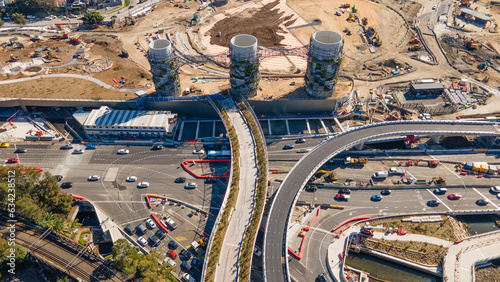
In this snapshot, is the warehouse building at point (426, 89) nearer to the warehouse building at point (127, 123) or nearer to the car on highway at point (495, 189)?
the car on highway at point (495, 189)

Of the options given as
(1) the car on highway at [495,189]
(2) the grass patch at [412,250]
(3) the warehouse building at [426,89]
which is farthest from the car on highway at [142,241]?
(3) the warehouse building at [426,89]

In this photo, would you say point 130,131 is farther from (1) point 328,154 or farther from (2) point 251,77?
(1) point 328,154

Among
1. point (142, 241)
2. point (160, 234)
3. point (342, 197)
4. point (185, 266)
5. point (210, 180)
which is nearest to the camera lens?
point (185, 266)

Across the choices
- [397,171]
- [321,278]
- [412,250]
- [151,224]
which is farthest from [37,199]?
[397,171]

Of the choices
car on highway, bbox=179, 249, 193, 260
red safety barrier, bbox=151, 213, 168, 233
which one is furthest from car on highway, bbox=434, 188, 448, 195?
red safety barrier, bbox=151, 213, 168, 233

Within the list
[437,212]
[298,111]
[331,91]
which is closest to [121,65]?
[298,111]

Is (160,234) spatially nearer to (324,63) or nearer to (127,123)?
(127,123)
